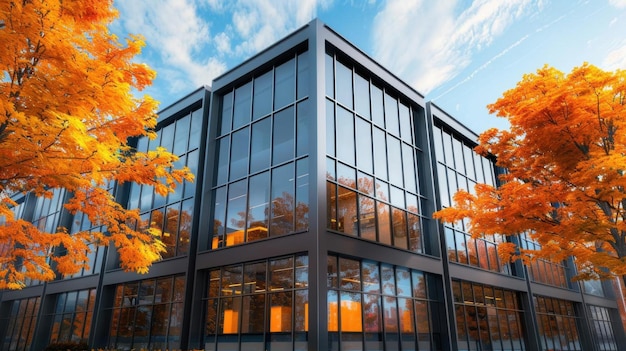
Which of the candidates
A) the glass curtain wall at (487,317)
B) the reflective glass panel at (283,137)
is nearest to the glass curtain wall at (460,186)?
the glass curtain wall at (487,317)

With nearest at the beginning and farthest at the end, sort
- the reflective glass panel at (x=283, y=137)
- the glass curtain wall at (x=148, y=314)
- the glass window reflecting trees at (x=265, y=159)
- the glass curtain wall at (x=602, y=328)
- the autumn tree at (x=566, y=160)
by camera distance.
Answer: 1. the autumn tree at (x=566, y=160)
2. the glass window reflecting trees at (x=265, y=159)
3. the reflective glass panel at (x=283, y=137)
4. the glass curtain wall at (x=148, y=314)
5. the glass curtain wall at (x=602, y=328)

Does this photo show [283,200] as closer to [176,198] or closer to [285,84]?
[285,84]

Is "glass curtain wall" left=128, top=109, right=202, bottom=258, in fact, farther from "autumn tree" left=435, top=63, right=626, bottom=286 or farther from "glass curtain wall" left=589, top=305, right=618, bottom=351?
"glass curtain wall" left=589, top=305, right=618, bottom=351

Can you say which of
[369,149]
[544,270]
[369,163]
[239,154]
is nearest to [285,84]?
[239,154]

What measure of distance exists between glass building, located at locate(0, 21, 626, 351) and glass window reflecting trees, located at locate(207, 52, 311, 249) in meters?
0.07

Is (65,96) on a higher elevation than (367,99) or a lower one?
lower

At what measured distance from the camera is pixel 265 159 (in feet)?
58.5

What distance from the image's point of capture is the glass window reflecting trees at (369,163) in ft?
54.4

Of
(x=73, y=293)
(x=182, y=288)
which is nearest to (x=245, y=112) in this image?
(x=182, y=288)

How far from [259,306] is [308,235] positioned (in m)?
3.48

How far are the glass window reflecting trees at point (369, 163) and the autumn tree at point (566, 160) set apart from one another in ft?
12.2

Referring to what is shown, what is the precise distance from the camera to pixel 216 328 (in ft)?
54.7

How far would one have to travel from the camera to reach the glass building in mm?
15328

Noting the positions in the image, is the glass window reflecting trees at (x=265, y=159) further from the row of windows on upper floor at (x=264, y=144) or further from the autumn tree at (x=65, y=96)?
the autumn tree at (x=65, y=96)
